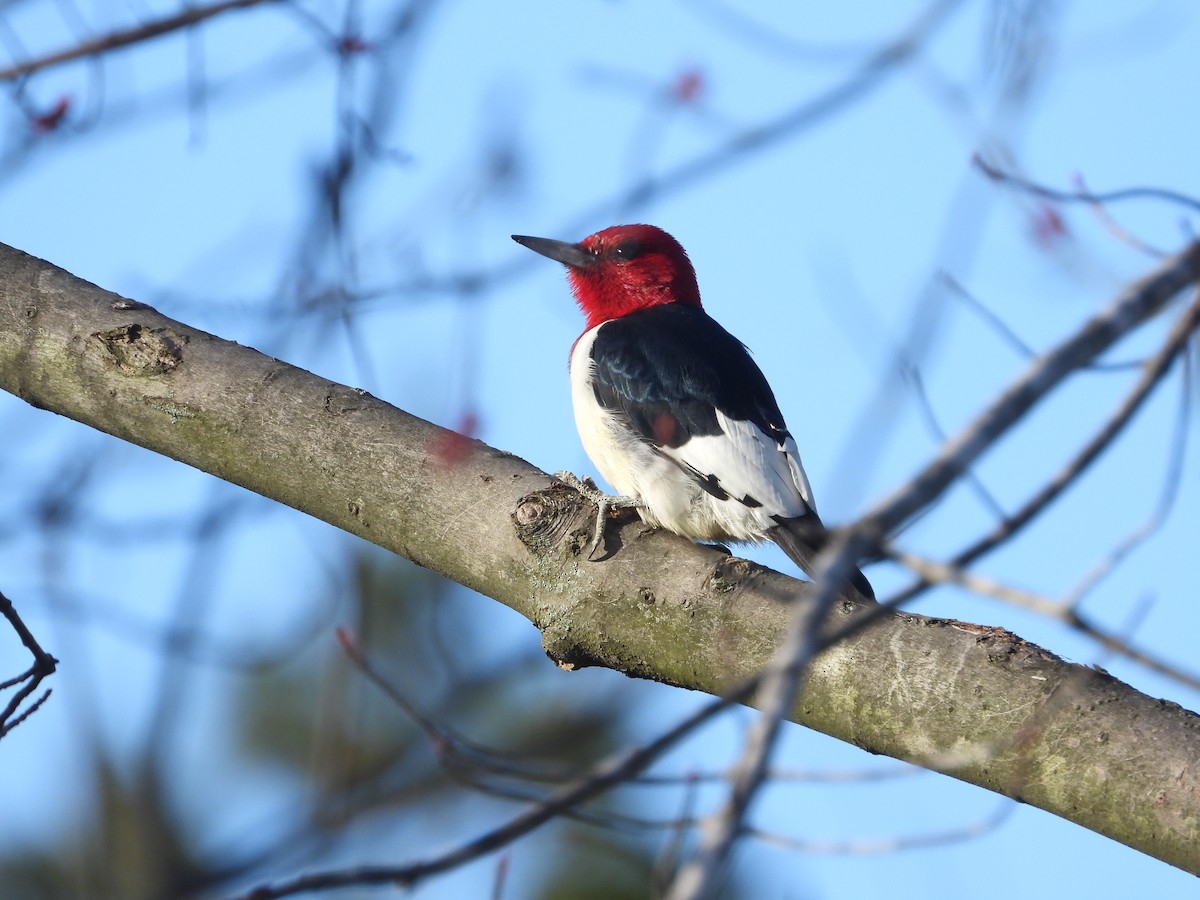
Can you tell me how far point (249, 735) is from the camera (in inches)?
297

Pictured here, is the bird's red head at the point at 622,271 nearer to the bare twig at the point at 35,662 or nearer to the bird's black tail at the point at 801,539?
the bird's black tail at the point at 801,539

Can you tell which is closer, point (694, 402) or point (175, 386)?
point (175, 386)

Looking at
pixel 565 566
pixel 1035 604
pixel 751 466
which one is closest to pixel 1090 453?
pixel 1035 604

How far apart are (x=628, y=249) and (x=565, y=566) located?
266cm

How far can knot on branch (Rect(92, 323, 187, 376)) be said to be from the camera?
123 inches

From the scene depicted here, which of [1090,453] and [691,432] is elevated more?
[691,432]

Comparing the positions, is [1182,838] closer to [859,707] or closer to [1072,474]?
[859,707]

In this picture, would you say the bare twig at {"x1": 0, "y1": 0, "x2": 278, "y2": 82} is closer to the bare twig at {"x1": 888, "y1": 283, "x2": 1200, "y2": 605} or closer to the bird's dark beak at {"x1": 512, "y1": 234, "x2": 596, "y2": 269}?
the bare twig at {"x1": 888, "y1": 283, "x2": 1200, "y2": 605}

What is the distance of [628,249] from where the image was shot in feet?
17.7

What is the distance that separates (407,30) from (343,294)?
1.95 ft

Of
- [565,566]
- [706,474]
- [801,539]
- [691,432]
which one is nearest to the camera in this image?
[565,566]

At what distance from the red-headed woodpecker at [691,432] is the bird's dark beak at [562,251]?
13.8 inches

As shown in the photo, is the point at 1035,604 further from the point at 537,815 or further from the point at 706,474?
the point at 706,474

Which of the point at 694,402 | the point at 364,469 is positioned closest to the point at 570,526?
the point at 364,469
